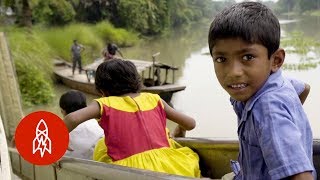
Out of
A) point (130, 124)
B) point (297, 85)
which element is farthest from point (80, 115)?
point (297, 85)

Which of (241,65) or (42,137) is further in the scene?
(42,137)

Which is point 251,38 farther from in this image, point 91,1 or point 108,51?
point 91,1

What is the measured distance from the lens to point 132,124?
2.16 m

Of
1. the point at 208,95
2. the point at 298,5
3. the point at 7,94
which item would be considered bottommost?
the point at 298,5

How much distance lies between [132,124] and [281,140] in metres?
1.18

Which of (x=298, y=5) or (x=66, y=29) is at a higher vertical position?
(x=66, y=29)

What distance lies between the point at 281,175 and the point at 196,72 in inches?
551

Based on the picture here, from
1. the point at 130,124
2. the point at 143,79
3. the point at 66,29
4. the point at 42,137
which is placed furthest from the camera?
the point at 66,29

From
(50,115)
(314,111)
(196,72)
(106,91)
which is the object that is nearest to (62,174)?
(106,91)

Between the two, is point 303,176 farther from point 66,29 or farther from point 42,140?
point 66,29

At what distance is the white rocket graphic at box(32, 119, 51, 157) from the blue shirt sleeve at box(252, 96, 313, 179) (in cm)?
89

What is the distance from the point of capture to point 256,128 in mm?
1124

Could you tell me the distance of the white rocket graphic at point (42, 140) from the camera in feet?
5.53

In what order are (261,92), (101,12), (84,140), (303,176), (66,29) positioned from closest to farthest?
1. (303,176)
2. (261,92)
3. (84,140)
4. (66,29)
5. (101,12)
